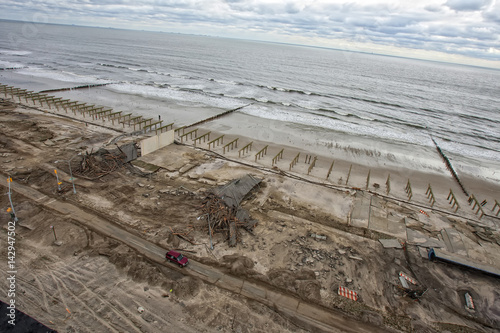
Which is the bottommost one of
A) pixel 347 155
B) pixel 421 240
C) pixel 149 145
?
pixel 347 155

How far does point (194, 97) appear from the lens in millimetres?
53500

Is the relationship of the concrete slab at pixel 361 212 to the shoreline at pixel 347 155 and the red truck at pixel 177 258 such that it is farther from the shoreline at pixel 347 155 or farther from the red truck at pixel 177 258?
the red truck at pixel 177 258

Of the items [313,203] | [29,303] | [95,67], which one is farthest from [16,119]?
[95,67]

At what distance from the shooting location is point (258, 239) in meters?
16.1

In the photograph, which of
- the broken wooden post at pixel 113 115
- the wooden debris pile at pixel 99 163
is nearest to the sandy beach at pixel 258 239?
the wooden debris pile at pixel 99 163

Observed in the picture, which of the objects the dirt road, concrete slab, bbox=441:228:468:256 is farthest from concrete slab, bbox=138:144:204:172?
concrete slab, bbox=441:228:468:256

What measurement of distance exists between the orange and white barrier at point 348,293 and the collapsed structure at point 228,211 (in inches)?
249

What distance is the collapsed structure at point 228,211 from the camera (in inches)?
642

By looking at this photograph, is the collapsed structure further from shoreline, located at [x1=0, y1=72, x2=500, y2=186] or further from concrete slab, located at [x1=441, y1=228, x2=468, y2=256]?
shoreline, located at [x1=0, y1=72, x2=500, y2=186]

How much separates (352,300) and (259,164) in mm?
16432

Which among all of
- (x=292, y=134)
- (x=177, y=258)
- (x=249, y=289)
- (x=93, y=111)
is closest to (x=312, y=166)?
(x=292, y=134)

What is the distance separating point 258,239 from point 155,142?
16825mm

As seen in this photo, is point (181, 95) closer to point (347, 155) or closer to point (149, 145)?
point (149, 145)

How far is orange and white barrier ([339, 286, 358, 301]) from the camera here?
506 inches
